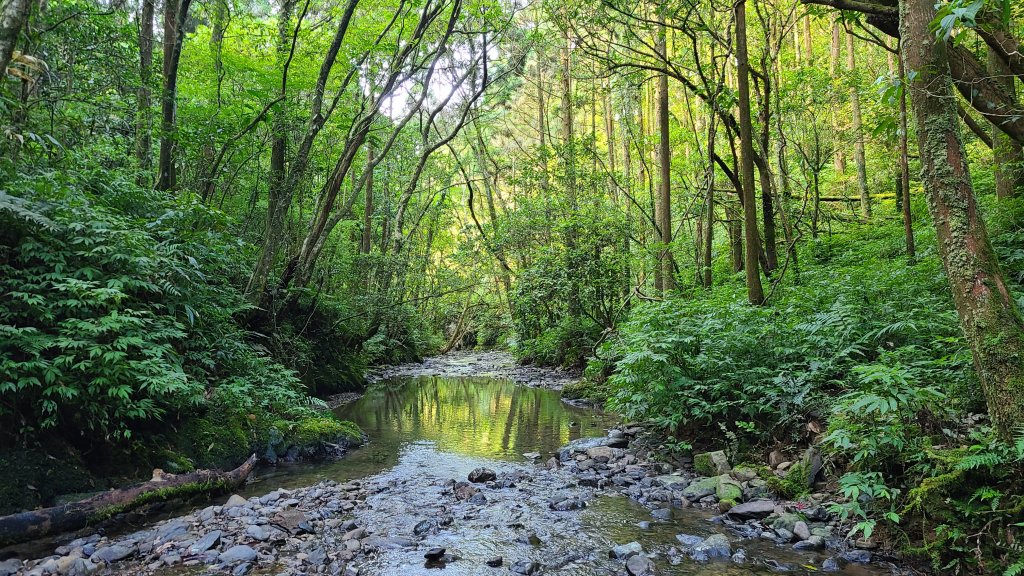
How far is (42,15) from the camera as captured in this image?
320 inches

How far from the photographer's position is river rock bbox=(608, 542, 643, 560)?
4486 millimetres

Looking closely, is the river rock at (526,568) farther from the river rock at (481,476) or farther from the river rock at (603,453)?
the river rock at (603,453)

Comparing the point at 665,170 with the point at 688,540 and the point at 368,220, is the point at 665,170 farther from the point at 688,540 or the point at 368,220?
the point at 368,220

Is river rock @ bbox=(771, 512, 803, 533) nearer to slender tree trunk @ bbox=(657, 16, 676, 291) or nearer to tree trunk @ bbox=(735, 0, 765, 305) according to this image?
tree trunk @ bbox=(735, 0, 765, 305)

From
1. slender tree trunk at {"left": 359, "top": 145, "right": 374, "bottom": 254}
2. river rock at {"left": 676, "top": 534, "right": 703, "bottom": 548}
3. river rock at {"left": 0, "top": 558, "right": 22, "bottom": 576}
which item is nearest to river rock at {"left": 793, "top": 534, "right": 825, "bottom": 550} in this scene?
river rock at {"left": 676, "top": 534, "right": 703, "bottom": 548}

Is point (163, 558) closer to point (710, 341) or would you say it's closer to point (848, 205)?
point (710, 341)

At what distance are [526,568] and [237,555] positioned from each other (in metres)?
2.48

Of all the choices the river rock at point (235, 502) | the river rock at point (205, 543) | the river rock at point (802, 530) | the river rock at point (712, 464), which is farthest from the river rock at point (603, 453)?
the river rock at point (205, 543)

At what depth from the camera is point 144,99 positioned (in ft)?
34.3

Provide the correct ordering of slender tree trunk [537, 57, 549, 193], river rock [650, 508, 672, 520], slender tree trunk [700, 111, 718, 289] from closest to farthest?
river rock [650, 508, 672, 520] → slender tree trunk [700, 111, 718, 289] → slender tree trunk [537, 57, 549, 193]

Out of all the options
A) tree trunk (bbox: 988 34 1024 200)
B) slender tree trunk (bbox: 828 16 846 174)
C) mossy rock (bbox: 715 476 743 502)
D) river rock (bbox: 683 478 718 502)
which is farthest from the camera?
slender tree trunk (bbox: 828 16 846 174)

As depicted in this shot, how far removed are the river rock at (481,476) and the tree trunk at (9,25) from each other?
7530 mm

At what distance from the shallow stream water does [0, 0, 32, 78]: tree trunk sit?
5.92 metres

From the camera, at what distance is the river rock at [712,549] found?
4.45m
